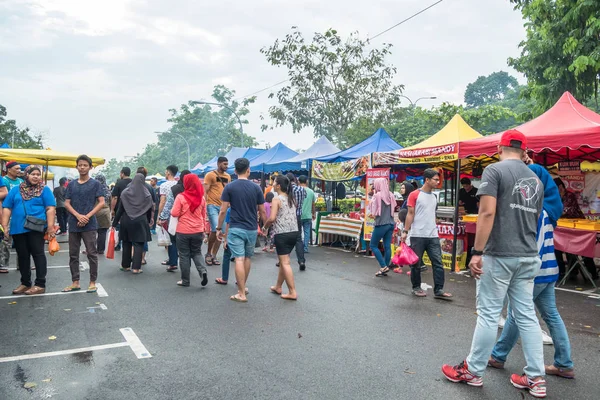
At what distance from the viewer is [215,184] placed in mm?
9289

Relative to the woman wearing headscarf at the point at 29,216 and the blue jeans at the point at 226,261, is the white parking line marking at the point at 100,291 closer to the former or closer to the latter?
the woman wearing headscarf at the point at 29,216

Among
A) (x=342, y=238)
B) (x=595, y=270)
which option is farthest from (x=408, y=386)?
(x=342, y=238)

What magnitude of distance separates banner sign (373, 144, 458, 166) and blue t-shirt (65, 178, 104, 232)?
21.1 ft

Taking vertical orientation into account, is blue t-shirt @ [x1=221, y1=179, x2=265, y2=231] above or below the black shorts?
above

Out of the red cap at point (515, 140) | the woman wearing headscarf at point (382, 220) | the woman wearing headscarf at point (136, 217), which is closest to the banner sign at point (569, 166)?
the woman wearing headscarf at point (382, 220)

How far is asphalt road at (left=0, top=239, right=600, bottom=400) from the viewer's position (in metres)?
3.71

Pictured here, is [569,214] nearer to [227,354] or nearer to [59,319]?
[227,354]

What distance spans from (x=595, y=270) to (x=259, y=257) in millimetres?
6813

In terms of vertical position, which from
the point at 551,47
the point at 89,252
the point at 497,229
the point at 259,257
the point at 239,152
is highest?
the point at 551,47

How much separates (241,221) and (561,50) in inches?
464

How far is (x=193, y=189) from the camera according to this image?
748 cm

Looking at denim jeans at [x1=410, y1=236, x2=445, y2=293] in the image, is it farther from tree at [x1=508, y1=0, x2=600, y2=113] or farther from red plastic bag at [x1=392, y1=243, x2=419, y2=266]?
tree at [x1=508, y1=0, x2=600, y2=113]

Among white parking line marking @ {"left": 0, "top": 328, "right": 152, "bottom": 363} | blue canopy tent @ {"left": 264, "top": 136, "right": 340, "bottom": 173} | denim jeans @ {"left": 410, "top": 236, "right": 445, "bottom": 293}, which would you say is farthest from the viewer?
blue canopy tent @ {"left": 264, "top": 136, "right": 340, "bottom": 173}

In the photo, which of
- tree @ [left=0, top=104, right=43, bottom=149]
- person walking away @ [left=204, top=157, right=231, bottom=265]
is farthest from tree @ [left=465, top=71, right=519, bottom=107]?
person walking away @ [left=204, top=157, right=231, bottom=265]
